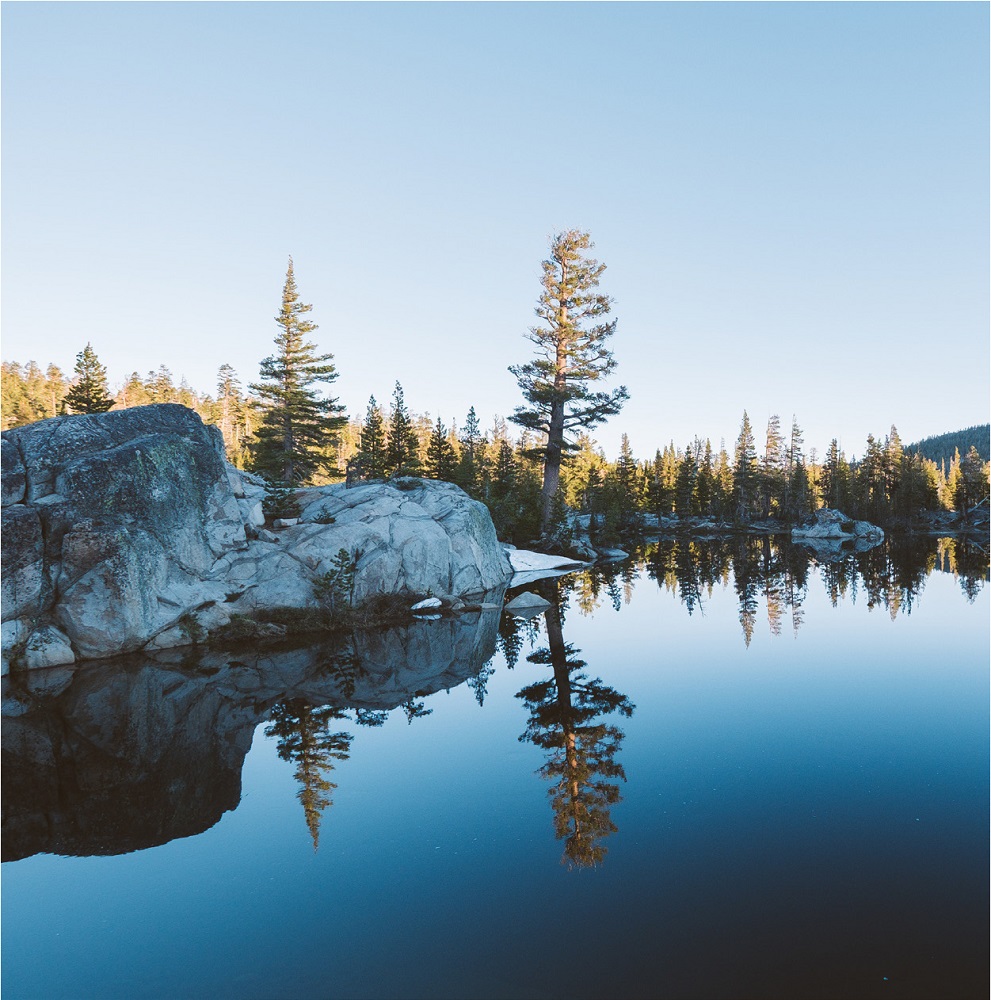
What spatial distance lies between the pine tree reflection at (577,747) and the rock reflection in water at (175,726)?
90.0 inches

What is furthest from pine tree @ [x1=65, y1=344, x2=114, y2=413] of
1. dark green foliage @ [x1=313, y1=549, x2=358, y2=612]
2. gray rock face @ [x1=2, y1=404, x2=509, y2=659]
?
dark green foliage @ [x1=313, y1=549, x2=358, y2=612]

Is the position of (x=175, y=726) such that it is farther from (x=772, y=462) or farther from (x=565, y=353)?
(x=772, y=462)

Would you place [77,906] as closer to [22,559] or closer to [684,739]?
[684,739]

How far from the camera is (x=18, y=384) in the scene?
3536 inches

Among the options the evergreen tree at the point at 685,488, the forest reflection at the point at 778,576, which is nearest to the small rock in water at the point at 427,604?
the forest reflection at the point at 778,576

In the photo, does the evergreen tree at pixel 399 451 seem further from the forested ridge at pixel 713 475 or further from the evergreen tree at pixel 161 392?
the evergreen tree at pixel 161 392

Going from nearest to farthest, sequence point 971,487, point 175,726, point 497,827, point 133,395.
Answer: point 497,827 < point 175,726 < point 133,395 < point 971,487

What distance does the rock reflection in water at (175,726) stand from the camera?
760cm

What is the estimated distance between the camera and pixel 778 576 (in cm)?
3262

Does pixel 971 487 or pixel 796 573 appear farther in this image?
pixel 971 487

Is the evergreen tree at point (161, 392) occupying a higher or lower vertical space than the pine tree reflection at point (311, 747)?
higher

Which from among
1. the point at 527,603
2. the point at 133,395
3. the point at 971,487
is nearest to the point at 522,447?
the point at 527,603

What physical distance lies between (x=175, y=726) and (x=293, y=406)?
108 ft

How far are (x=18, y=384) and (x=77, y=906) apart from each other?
11214 centimetres
